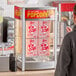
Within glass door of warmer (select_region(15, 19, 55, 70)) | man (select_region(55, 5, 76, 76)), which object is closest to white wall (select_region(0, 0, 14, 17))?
glass door of warmer (select_region(15, 19, 55, 70))

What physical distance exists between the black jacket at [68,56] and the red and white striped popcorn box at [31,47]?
1757 mm

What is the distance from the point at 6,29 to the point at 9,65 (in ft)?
1.45

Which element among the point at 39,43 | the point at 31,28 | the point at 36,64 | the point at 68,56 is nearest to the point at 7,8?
the point at 31,28

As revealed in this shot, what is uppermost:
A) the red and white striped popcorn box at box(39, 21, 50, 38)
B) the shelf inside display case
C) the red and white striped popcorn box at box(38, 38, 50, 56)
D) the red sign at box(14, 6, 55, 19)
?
the red sign at box(14, 6, 55, 19)

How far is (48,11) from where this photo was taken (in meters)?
3.84

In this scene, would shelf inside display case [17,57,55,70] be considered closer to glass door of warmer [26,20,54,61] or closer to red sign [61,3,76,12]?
glass door of warmer [26,20,54,61]

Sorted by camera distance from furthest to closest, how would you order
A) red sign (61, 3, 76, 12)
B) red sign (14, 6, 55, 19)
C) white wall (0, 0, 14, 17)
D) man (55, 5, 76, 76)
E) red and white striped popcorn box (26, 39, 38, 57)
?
red sign (61, 3, 76, 12)
white wall (0, 0, 14, 17)
red and white striped popcorn box (26, 39, 38, 57)
red sign (14, 6, 55, 19)
man (55, 5, 76, 76)

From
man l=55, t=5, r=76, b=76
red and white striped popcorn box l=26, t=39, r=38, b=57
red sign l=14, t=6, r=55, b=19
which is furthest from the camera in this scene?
red and white striped popcorn box l=26, t=39, r=38, b=57

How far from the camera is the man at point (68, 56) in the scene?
2.09 meters

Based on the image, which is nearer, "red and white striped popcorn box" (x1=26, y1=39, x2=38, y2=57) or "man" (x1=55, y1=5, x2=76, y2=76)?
"man" (x1=55, y1=5, x2=76, y2=76)

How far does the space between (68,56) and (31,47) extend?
182cm

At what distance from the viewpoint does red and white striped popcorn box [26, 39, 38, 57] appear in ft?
12.7

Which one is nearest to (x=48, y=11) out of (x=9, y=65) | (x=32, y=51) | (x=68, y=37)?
(x=32, y=51)

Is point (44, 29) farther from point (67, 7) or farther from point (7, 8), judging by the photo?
point (67, 7)
